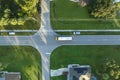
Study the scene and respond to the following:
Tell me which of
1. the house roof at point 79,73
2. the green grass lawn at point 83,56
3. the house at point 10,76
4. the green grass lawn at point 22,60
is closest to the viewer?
the house roof at point 79,73

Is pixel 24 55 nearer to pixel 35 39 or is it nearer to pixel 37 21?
pixel 35 39

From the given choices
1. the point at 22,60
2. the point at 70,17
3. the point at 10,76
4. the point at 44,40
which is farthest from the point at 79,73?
the point at 10,76

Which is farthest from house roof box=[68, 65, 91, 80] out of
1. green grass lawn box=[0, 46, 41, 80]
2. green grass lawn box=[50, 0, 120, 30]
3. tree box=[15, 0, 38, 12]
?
tree box=[15, 0, 38, 12]

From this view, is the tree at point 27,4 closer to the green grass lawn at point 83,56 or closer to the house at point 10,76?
the green grass lawn at point 83,56

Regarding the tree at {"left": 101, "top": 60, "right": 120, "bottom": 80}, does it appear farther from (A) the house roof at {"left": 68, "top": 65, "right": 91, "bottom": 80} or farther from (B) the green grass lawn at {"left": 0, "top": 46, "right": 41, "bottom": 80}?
(B) the green grass lawn at {"left": 0, "top": 46, "right": 41, "bottom": 80}

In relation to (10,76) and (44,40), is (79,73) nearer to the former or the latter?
(44,40)

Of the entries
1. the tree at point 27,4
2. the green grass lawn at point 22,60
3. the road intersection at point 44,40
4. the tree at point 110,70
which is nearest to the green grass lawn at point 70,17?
the road intersection at point 44,40

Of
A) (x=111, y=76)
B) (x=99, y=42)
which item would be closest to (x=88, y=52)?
(x=99, y=42)
